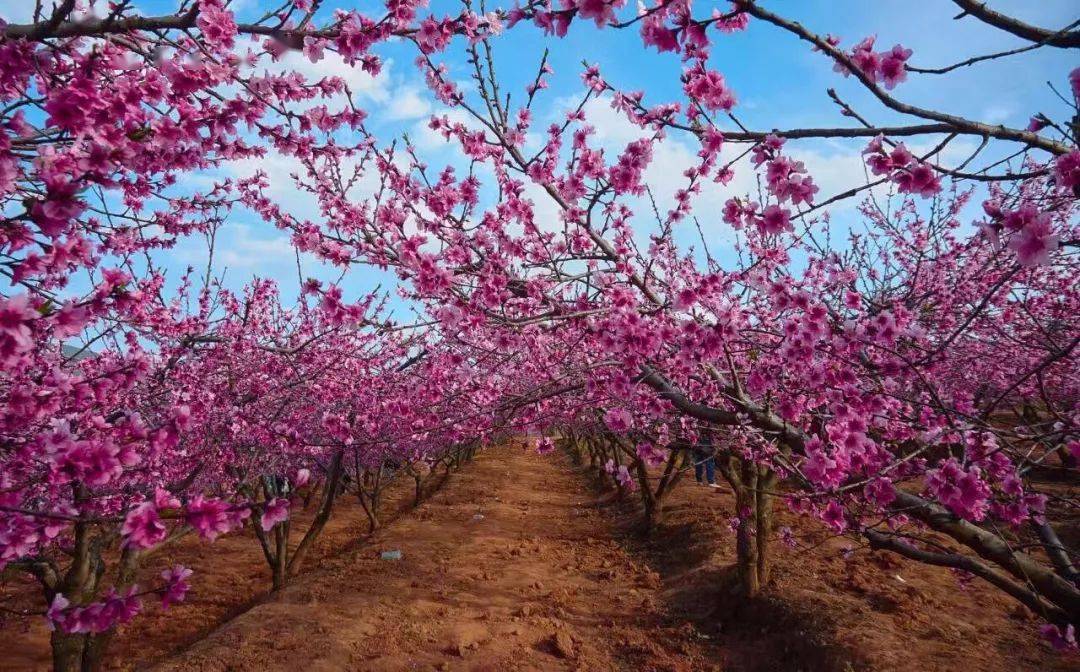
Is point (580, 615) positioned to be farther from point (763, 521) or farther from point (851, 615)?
point (851, 615)

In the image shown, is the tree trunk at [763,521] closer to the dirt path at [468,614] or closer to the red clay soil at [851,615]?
the red clay soil at [851,615]

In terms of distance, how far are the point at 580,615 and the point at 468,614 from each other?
1659mm

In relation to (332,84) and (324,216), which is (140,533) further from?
(324,216)

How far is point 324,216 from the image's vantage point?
6.00 meters

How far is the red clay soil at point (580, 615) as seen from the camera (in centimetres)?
664

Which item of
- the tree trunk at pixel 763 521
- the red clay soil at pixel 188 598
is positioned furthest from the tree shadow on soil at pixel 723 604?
the red clay soil at pixel 188 598

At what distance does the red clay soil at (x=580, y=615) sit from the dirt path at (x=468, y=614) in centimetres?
3

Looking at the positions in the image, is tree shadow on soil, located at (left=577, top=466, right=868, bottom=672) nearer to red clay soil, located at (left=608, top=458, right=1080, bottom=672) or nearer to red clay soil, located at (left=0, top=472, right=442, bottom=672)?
red clay soil, located at (left=608, top=458, right=1080, bottom=672)

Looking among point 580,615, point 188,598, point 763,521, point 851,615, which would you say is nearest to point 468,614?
point 580,615

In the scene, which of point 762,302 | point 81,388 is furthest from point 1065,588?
point 81,388

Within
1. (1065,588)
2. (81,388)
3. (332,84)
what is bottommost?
(1065,588)

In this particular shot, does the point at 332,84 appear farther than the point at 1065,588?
Yes

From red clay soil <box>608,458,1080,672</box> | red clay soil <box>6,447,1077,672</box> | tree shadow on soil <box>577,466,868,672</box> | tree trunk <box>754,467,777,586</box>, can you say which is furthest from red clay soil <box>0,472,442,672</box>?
tree trunk <box>754,467,777,586</box>

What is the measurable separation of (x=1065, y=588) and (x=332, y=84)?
19.4ft
